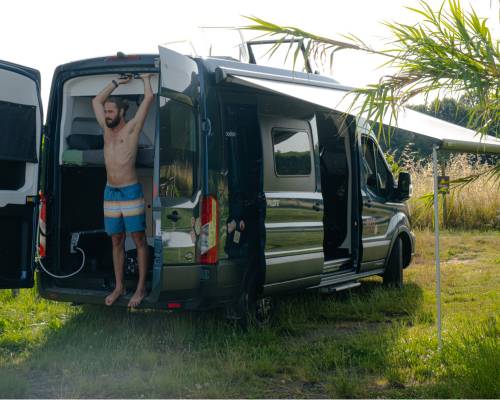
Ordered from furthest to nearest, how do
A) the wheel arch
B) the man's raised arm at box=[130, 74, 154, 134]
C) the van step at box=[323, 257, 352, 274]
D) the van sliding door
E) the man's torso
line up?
the wheel arch → the van step at box=[323, 257, 352, 274] → the van sliding door → the man's torso → the man's raised arm at box=[130, 74, 154, 134]

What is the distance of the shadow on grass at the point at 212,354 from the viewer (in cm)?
579

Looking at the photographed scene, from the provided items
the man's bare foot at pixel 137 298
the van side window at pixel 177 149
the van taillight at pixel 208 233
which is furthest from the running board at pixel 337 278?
the van side window at pixel 177 149

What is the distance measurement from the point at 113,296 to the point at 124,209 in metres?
0.80

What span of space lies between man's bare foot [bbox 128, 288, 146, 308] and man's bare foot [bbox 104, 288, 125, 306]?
0.59 feet

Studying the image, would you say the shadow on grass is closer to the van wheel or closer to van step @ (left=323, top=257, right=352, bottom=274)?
van step @ (left=323, top=257, right=352, bottom=274)

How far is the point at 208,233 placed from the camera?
6.89 meters

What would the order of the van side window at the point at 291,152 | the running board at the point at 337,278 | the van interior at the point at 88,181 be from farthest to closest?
the running board at the point at 337,278
the van side window at the point at 291,152
the van interior at the point at 88,181

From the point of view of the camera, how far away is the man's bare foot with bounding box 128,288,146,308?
6.86 metres

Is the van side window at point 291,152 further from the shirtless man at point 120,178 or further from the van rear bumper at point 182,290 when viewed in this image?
the shirtless man at point 120,178

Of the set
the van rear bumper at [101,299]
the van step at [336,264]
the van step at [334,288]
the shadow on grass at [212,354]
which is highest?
the van step at [336,264]

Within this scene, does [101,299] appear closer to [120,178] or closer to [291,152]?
[120,178]

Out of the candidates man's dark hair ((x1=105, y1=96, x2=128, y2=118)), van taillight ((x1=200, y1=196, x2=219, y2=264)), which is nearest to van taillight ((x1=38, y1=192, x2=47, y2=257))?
man's dark hair ((x1=105, y1=96, x2=128, y2=118))

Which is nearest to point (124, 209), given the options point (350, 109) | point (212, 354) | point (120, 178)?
point (120, 178)

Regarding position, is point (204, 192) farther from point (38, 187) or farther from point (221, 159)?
point (38, 187)
